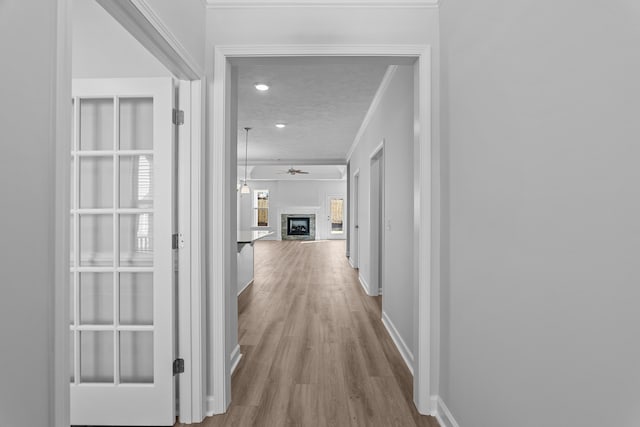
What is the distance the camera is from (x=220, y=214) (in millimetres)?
2061

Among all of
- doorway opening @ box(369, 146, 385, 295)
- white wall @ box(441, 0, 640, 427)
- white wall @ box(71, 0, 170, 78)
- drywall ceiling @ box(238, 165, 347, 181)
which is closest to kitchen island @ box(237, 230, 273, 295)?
doorway opening @ box(369, 146, 385, 295)

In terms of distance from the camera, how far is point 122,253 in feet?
6.38

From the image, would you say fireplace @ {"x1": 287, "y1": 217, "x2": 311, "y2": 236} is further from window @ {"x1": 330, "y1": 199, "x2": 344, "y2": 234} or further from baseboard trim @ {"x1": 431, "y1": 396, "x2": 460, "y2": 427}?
baseboard trim @ {"x1": 431, "y1": 396, "x2": 460, "y2": 427}

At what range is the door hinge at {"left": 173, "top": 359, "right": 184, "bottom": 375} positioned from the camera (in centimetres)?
193

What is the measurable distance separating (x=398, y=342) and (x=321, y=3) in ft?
9.07

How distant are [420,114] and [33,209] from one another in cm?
190

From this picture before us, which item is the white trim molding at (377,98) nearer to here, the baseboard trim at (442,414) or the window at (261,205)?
the baseboard trim at (442,414)

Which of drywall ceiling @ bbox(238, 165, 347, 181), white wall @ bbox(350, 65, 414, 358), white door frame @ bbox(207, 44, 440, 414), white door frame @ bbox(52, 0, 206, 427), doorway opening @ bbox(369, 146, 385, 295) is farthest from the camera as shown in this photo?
drywall ceiling @ bbox(238, 165, 347, 181)

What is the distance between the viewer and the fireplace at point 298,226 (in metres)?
14.8

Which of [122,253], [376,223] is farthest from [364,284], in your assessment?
[122,253]

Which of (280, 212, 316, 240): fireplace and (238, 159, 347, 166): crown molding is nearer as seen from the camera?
(238, 159, 347, 166): crown molding

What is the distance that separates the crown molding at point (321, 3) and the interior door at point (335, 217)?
12.7m

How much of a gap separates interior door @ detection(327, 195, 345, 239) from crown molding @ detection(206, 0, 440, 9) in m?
12.7

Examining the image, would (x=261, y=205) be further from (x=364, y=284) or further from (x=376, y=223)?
(x=376, y=223)
